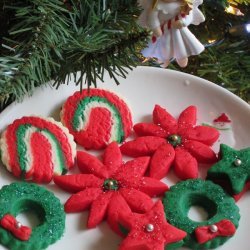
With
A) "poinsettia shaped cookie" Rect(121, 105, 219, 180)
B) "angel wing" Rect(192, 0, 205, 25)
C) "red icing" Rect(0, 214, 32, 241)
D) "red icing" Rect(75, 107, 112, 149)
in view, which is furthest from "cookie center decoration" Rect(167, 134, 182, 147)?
"red icing" Rect(0, 214, 32, 241)

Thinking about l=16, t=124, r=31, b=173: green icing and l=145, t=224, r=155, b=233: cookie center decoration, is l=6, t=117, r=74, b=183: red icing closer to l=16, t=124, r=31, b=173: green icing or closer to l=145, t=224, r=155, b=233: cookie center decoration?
l=16, t=124, r=31, b=173: green icing

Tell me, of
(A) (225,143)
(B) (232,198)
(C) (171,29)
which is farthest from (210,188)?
Result: (C) (171,29)

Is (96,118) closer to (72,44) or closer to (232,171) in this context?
(72,44)

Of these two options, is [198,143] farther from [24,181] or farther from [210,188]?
[24,181]

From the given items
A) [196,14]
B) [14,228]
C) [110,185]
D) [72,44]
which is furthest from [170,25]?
[14,228]

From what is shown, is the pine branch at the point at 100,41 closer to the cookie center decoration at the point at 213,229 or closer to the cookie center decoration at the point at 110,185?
the cookie center decoration at the point at 110,185
